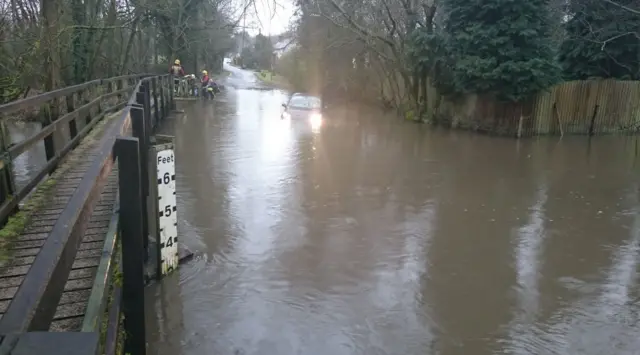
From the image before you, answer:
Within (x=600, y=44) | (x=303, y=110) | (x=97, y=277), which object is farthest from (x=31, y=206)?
(x=600, y=44)

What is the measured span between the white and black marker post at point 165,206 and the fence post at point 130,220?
1.96m

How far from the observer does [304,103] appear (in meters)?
23.1

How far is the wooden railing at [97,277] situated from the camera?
1359 millimetres

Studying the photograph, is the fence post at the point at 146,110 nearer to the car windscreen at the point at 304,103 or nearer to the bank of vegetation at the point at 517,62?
the car windscreen at the point at 304,103

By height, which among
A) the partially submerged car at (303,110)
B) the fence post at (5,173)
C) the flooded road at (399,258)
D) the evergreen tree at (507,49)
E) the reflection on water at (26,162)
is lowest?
the flooded road at (399,258)

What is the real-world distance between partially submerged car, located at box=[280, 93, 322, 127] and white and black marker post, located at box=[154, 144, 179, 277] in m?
15.2

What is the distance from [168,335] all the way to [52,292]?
3.33m

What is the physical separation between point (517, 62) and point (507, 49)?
2.18ft

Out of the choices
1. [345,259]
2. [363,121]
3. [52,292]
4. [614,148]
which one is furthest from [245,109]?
[52,292]

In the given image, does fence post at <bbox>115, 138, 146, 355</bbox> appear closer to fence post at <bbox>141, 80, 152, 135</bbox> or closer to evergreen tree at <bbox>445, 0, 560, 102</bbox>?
fence post at <bbox>141, 80, 152, 135</bbox>

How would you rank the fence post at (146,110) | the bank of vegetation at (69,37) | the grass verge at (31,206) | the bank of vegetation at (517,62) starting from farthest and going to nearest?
the bank of vegetation at (517,62) < the bank of vegetation at (69,37) < the fence post at (146,110) < the grass verge at (31,206)

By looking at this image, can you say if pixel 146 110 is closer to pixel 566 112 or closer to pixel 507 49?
pixel 507 49

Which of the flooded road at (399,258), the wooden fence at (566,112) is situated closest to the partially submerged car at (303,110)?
the wooden fence at (566,112)

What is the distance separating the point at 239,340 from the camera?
4.70 metres
